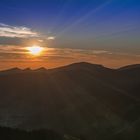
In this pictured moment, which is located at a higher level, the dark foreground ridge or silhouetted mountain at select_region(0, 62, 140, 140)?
the dark foreground ridge

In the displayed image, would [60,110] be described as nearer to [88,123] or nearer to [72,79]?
[88,123]

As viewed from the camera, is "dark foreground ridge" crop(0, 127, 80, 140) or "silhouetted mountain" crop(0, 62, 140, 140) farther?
"silhouetted mountain" crop(0, 62, 140, 140)

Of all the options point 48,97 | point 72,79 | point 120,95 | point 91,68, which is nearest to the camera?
point 120,95

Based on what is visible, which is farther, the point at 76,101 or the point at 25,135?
the point at 76,101

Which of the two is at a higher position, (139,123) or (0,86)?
(139,123)

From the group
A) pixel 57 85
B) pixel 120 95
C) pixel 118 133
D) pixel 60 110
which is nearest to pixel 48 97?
pixel 57 85

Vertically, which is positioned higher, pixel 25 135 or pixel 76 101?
pixel 25 135

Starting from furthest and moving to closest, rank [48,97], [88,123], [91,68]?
[91,68] → [48,97] → [88,123]

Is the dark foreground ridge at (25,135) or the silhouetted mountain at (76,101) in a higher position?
the dark foreground ridge at (25,135)
